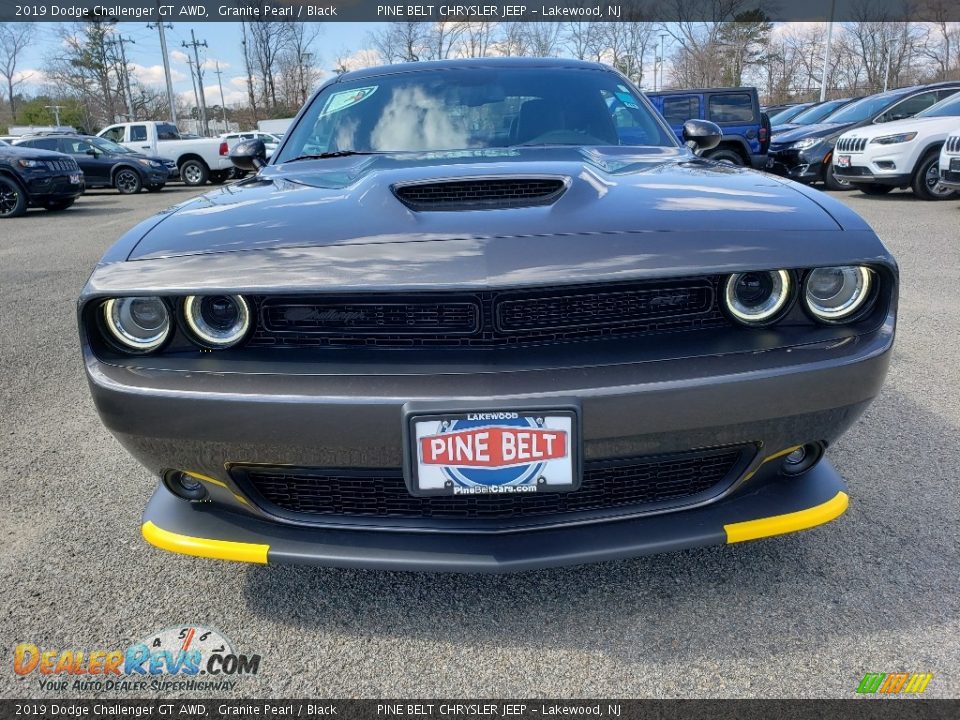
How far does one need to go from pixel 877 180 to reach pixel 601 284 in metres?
10.1

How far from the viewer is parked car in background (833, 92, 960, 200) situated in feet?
30.6

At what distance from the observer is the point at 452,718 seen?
1.51 metres

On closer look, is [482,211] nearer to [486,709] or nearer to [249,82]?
[486,709]

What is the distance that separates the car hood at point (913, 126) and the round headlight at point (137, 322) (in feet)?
34.1

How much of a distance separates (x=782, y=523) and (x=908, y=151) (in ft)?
32.1

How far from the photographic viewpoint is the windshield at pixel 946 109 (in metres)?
9.59

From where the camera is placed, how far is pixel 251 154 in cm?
324

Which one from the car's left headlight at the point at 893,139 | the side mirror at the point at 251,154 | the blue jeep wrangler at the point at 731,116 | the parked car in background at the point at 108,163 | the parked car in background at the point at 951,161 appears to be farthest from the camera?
the parked car in background at the point at 108,163

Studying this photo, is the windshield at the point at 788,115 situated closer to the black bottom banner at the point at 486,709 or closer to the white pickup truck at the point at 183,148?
the white pickup truck at the point at 183,148

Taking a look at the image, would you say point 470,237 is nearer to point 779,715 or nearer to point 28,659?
point 779,715

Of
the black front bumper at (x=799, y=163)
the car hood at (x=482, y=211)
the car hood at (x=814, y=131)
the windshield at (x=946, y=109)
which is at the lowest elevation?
the black front bumper at (x=799, y=163)

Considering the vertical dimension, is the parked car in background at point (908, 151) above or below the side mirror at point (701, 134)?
below

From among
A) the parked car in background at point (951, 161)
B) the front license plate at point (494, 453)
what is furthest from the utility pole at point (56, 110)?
the front license plate at point (494, 453)

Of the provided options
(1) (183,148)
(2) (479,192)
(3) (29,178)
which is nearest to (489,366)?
(2) (479,192)
